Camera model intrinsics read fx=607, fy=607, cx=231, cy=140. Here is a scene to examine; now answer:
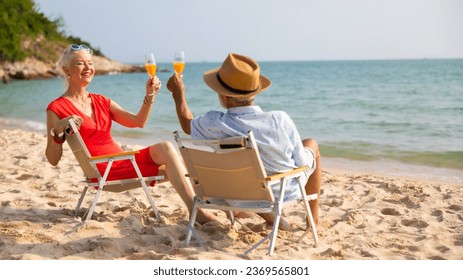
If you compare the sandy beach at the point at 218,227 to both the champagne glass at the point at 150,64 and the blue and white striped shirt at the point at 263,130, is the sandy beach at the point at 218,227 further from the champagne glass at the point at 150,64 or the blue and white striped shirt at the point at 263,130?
the champagne glass at the point at 150,64

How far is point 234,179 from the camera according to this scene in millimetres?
3543

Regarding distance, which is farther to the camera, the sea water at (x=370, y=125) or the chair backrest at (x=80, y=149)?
the sea water at (x=370, y=125)

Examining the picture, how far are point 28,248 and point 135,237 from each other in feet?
2.18

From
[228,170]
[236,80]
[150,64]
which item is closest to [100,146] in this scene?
[150,64]

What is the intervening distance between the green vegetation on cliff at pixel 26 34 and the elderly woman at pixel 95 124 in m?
37.7

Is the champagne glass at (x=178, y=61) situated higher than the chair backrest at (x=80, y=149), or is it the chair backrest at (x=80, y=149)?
the champagne glass at (x=178, y=61)

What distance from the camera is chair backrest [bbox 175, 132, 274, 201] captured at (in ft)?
11.1

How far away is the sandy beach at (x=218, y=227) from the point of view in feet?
12.1

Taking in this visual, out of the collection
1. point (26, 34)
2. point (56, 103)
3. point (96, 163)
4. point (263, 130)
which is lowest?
point (26, 34)

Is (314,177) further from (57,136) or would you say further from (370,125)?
(370,125)

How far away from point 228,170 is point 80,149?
3.75 ft

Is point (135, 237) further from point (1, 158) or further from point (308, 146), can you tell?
point (1, 158)

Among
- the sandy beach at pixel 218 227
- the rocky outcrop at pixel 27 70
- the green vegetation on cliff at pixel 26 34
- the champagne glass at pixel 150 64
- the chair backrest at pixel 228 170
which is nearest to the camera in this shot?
the chair backrest at pixel 228 170

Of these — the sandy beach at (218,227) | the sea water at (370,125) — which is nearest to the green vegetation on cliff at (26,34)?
the sea water at (370,125)
